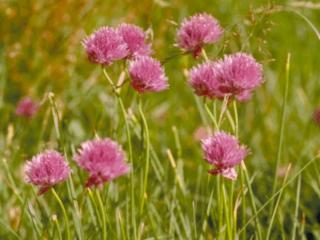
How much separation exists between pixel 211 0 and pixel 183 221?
205 cm

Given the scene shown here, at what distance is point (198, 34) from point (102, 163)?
0.33 meters

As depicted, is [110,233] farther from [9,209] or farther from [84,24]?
[84,24]

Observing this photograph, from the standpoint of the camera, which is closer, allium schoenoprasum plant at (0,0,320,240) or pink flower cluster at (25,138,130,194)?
pink flower cluster at (25,138,130,194)

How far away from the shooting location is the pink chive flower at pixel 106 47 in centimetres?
106

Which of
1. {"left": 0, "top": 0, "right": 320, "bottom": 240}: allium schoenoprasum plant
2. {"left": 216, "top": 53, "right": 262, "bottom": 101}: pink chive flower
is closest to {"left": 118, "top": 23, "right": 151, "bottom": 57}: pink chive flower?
{"left": 0, "top": 0, "right": 320, "bottom": 240}: allium schoenoprasum plant

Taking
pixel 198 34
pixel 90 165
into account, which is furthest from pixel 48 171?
pixel 198 34

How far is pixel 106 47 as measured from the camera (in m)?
1.06

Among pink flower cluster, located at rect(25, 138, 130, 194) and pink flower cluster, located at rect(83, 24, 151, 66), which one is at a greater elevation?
pink flower cluster, located at rect(83, 24, 151, 66)

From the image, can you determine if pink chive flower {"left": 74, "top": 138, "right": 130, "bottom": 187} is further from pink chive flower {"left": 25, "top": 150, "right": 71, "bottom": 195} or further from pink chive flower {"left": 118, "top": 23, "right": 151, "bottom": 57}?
pink chive flower {"left": 118, "top": 23, "right": 151, "bottom": 57}

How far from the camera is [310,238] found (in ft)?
6.30

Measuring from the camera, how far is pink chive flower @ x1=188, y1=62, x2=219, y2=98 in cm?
107

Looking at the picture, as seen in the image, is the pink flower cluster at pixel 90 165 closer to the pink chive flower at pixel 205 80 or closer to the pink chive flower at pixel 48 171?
the pink chive flower at pixel 48 171

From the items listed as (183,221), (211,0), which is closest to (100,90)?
(211,0)

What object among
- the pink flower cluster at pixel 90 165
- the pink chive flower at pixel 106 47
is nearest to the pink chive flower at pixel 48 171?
the pink flower cluster at pixel 90 165
